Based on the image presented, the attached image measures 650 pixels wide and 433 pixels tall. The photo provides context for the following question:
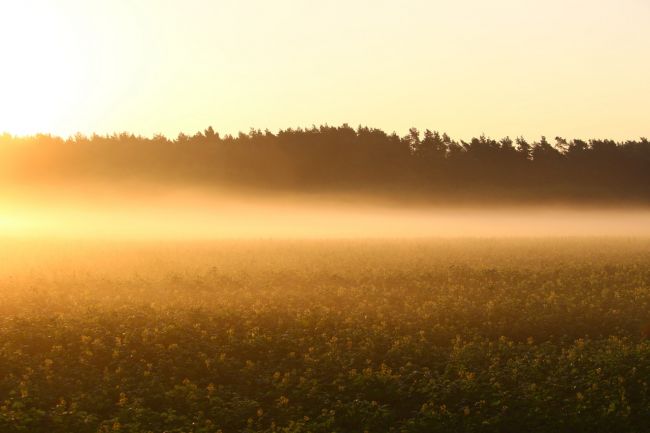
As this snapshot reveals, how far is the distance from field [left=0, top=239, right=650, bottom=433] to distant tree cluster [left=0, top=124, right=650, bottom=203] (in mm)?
78547

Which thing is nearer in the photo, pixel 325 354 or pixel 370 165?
pixel 325 354

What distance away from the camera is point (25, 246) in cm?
5894

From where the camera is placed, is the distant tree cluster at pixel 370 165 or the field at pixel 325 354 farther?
the distant tree cluster at pixel 370 165

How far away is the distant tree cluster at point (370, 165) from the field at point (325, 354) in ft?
258

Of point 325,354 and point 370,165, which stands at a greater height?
point 370,165

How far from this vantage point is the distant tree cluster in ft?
370

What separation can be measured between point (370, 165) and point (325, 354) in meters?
94.0

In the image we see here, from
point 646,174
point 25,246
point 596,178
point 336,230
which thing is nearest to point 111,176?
point 336,230

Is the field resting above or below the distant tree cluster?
below

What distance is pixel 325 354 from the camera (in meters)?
21.2

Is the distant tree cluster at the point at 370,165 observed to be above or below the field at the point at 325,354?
above

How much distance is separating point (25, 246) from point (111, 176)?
56.1 meters

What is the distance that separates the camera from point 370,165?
114 metres

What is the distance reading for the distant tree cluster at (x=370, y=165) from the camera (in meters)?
113
